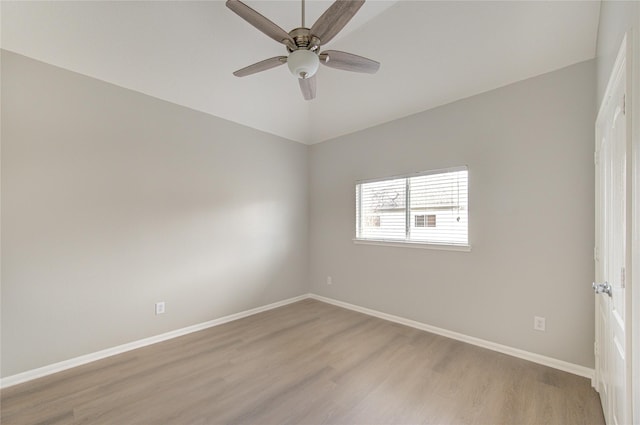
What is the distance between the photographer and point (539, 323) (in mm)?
2377

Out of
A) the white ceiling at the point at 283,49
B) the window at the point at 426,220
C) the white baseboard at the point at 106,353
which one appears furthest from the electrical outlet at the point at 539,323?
the white baseboard at the point at 106,353

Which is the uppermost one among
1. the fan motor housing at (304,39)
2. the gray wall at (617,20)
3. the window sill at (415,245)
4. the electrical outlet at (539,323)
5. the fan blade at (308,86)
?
the fan motor housing at (304,39)

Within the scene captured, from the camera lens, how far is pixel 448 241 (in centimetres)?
299

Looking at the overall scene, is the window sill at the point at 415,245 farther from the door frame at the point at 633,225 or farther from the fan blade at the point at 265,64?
the fan blade at the point at 265,64

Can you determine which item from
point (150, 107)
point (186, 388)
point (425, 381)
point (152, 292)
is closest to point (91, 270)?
point (152, 292)

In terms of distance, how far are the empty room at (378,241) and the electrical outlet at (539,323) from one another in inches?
0.6

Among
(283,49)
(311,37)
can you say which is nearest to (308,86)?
(311,37)

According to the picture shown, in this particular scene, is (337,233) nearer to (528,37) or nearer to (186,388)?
(186,388)

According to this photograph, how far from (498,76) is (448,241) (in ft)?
5.71

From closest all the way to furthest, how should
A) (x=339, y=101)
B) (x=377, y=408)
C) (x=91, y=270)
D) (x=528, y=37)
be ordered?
(x=377, y=408), (x=528, y=37), (x=91, y=270), (x=339, y=101)

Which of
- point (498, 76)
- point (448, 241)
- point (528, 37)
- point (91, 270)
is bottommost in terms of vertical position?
point (91, 270)

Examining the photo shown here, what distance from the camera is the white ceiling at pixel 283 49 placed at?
2062 mm

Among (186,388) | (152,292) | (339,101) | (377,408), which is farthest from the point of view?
(339,101)

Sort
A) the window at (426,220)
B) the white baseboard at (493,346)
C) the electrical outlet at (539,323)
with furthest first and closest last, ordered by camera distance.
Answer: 1. the window at (426,220)
2. the electrical outlet at (539,323)
3. the white baseboard at (493,346)
